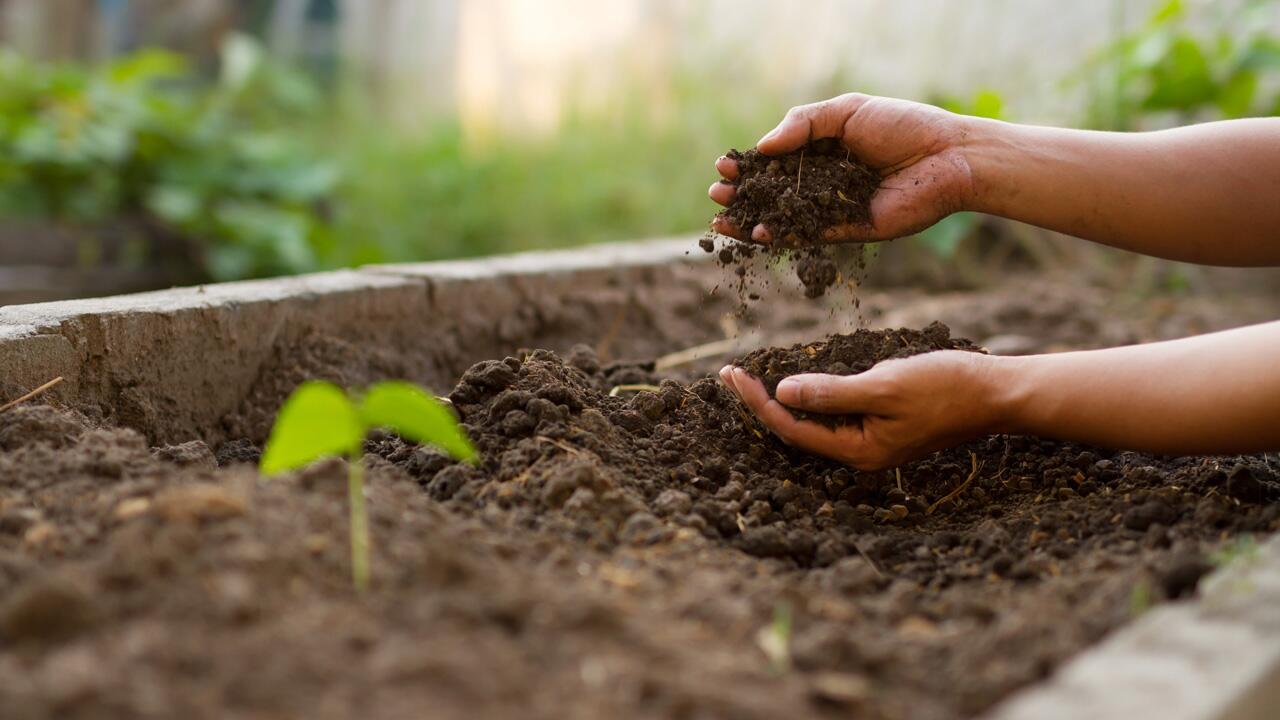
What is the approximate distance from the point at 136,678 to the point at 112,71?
16.6 ft

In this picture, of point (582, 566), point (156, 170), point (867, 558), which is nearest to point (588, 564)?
point (582, 566)

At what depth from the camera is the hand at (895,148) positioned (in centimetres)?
202

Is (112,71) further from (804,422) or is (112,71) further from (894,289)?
(804,422)

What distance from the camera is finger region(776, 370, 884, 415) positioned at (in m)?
1.68

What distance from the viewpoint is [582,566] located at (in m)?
1.33

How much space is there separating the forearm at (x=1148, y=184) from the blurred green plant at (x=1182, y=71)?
112 inches

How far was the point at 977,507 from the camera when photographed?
183 cm

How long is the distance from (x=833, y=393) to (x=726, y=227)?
1.59 ft

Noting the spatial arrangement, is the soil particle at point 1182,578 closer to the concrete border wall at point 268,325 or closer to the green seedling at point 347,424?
the green seedling at point 347,424

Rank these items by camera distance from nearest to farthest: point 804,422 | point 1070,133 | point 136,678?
point 136,678 < point 804,422 < point 1070,133

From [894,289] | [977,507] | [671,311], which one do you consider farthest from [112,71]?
[977,507]

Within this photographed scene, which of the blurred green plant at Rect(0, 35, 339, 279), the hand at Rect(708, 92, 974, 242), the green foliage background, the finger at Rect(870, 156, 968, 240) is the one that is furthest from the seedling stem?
the blurred green plant at Rect(0, 35, 339, 279)

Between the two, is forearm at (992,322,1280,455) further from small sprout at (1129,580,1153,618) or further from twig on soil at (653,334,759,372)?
twig on soil at (653,334,759,372)

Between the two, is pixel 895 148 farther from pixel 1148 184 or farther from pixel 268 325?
pixel 268 325
